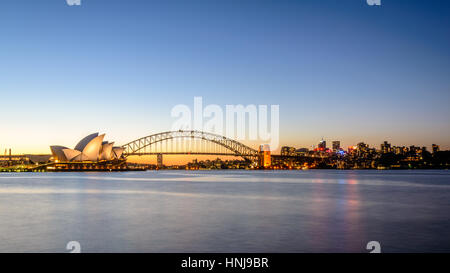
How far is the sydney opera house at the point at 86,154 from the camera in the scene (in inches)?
4007

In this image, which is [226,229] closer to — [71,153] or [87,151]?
[87,151]

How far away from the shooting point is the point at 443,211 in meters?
18.5

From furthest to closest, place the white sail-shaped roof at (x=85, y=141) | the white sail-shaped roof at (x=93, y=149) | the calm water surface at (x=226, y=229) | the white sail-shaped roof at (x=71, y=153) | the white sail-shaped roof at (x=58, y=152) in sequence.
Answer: the white sail-shaped roof at (x=58, y=152) < the white sail-shaped roof at (x=71, y=153) < the white sail-shaped roof at (x=85, y=141) < the white sail-shaped roof at (x=93, y=149) < the calm water surface at (x=226, y=229)

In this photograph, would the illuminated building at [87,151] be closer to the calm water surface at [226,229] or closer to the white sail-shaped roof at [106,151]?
the white sail-shaped roof at [106,151]

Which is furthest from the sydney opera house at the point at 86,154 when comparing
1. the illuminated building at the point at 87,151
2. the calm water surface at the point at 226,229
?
the calm water surface at the point at 226,229

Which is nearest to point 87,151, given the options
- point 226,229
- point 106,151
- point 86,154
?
point 86,154

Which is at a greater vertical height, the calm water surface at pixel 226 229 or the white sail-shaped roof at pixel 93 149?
the white sail-shaped roof at pixel 93 149

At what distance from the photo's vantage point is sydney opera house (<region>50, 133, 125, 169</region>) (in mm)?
101775

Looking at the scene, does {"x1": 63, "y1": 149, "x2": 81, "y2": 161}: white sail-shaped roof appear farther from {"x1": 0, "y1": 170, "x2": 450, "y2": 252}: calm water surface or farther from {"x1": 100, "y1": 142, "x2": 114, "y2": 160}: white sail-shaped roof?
{"x1": 0, "y1": 170, "x2": 450, "y2": 252}: calm water surface
